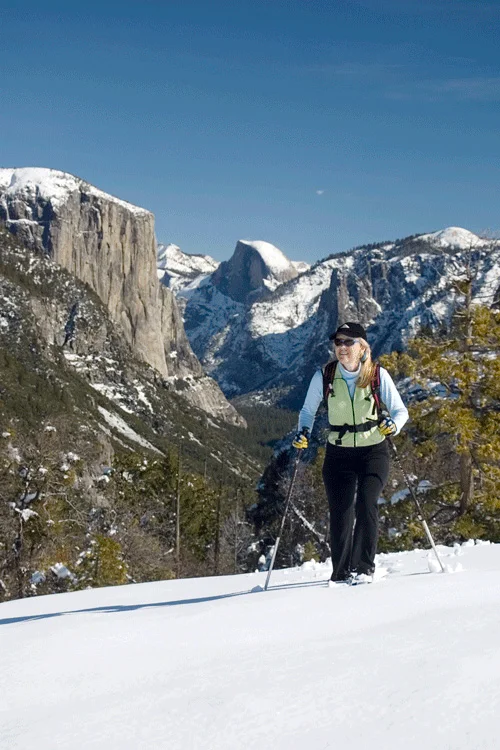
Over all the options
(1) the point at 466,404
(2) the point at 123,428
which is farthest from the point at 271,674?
(2) the point at 123,428

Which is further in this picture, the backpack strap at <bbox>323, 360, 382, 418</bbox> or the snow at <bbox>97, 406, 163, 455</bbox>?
the snow at <bbox>97, 406, 163, 455</bbox>

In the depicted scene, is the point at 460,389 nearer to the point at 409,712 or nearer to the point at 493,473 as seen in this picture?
the point at 493,473

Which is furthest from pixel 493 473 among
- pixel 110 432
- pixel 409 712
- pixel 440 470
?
pixel 110 432

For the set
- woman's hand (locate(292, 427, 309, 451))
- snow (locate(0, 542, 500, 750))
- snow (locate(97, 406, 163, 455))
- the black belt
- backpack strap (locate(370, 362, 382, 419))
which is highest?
backpack strap (locate(370, 362, 382, 419))

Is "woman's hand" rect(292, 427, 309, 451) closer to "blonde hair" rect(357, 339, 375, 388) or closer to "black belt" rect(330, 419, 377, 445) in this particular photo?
"black belt" rect(330, 419, 377, 445)

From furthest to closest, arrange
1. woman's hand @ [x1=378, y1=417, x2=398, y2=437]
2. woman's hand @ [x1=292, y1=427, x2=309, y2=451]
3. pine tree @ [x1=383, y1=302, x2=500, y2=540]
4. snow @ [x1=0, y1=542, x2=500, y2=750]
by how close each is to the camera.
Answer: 1. pine tree @ [x1=383, y1=302, x2=500, y2=540]
2. woman's hand @ [x1=292, y1=427, x2=309, y2=451]
3. woman's hand @ [x1=378, y1=417, x2=398, y2=437]
4. snow @ [x1=0, y1=542, x2=500, y2=750]

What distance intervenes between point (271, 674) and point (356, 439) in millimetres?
2986

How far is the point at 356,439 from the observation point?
576 cm

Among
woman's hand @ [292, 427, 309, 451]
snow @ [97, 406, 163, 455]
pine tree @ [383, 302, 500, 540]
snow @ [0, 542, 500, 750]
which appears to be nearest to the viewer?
snow @ [0, 542, 500, 750]

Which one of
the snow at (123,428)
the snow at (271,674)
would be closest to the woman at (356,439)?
the snow at (271,674)

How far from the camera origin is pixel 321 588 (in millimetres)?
5574

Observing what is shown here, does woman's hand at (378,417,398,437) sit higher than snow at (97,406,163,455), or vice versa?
woman's hand at (378,417,398,437)

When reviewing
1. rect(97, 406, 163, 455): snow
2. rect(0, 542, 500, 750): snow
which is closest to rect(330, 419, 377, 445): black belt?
rect(0, 542, 500, 750): snow

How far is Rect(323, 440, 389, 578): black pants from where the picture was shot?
19.0 ft
